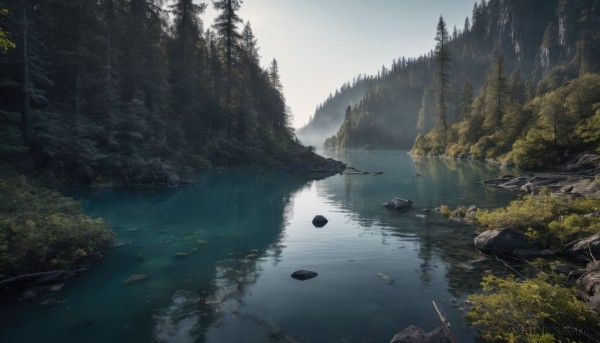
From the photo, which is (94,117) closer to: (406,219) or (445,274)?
(406,219)

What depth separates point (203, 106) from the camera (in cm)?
5934

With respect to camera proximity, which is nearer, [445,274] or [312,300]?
[312,300]

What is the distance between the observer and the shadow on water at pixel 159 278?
898 cm

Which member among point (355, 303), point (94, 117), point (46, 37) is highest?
point (46, 37)

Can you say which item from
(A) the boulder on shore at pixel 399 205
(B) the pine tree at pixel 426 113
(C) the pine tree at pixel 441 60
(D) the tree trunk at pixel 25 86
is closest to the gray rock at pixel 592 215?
(A) the boulder on shore at pixel 399 205

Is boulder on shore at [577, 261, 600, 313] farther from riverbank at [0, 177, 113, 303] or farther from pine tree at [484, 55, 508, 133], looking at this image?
pine tree at [484, 55, 508, 133]

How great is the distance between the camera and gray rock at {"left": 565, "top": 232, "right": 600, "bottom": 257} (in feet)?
40.9

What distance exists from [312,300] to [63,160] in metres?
32.5

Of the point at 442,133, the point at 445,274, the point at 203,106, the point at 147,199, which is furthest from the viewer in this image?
the point at 442,133

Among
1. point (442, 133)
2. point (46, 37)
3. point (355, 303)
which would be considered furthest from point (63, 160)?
point (442, 133)

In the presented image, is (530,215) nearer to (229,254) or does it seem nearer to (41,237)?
(229,254)

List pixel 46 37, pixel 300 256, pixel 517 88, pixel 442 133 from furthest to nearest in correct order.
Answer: pixel 442 133 < pixel 517 88 < pixel 46 37 < pixel 300 256

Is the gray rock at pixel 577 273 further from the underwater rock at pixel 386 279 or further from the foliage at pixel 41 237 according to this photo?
the foliage at pixel 41 237

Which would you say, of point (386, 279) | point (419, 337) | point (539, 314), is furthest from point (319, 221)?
point (539, 314)
